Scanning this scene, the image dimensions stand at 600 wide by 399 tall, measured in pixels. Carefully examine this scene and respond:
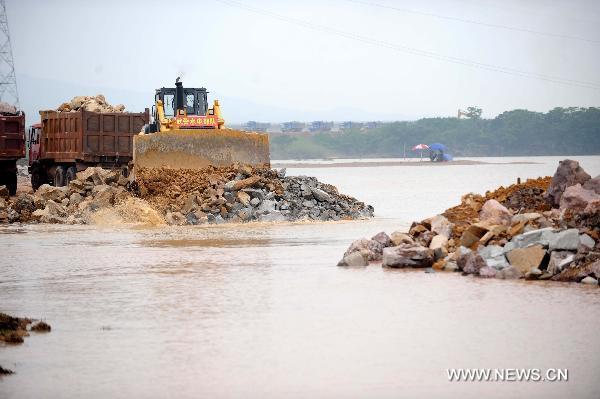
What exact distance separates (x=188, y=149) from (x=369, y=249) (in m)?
11.5

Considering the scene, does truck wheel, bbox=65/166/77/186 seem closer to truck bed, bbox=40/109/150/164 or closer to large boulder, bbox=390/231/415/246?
truck bed, bbox=40/109/150/164

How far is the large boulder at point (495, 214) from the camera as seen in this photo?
63.6ft

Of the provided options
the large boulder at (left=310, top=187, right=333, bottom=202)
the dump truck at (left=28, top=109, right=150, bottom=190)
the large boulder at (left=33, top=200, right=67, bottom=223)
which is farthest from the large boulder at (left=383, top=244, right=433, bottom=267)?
the dump truck at (left=28, top=109, right=150, bottom=190)

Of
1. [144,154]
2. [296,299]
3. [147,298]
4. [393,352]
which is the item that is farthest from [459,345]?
[144,154]

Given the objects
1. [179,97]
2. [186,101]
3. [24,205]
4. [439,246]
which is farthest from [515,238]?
[24,205]

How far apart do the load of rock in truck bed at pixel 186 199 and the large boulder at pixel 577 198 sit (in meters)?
11.0

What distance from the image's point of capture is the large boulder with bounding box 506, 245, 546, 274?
17.2 m

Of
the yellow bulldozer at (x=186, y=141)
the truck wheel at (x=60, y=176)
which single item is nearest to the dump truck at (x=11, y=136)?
the truck wheel at (x=60, y=176)

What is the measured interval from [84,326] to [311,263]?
710cm

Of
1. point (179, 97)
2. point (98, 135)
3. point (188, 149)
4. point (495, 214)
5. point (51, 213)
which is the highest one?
point (179, 97)

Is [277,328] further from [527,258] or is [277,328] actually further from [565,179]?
[565,179]

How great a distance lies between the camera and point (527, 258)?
57.0 ft

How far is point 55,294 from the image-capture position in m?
16.4

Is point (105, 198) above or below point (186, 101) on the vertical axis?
below
